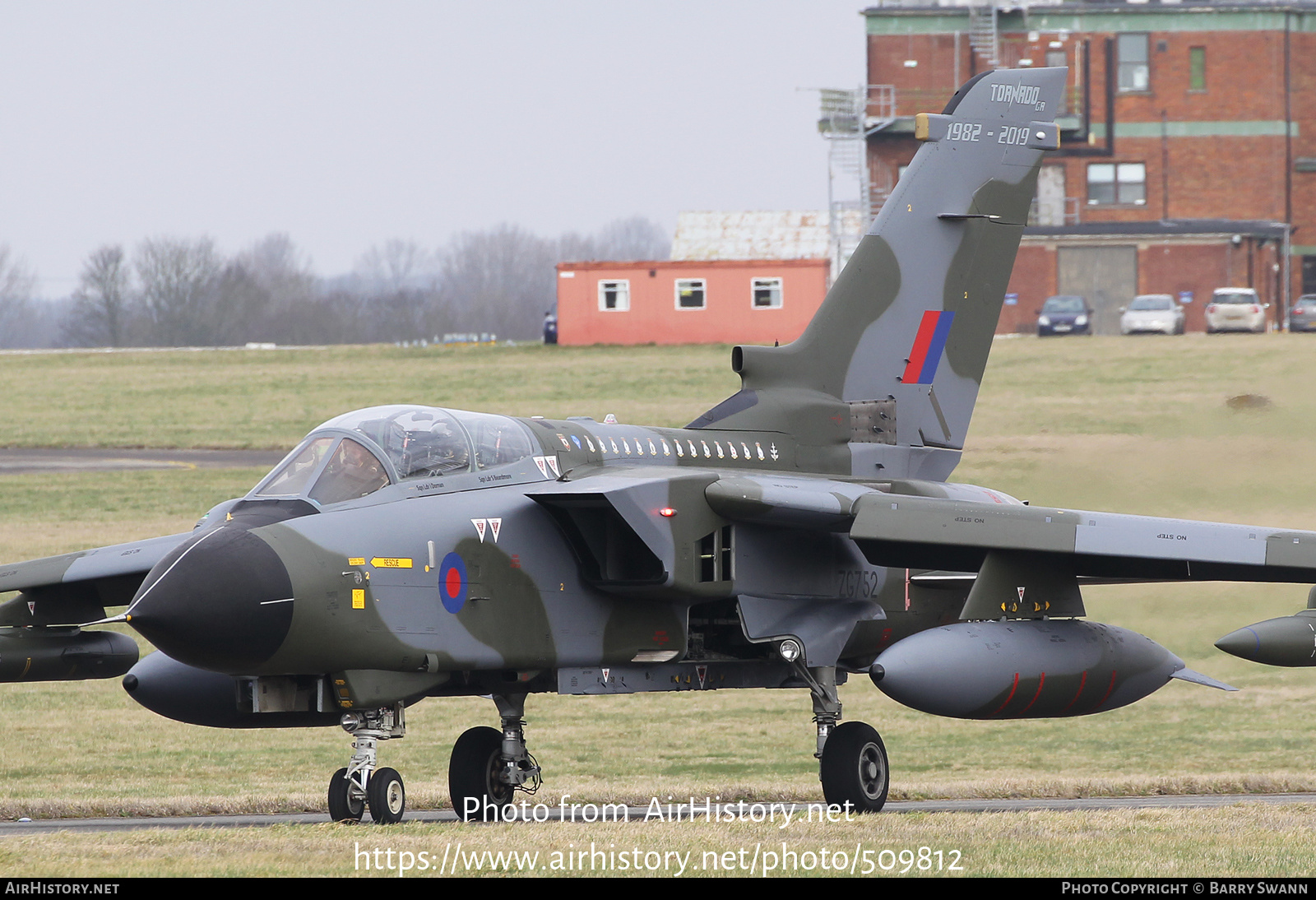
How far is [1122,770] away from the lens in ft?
70.5

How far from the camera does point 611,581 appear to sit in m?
14.5

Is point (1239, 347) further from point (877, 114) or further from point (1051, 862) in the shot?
point (1051, 862)

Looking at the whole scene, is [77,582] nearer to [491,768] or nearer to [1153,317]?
[491,768]

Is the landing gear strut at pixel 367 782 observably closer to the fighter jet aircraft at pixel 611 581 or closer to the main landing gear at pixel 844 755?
the fighter jet aircraft at pixel 611 581

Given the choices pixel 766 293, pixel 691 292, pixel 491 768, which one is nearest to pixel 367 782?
pixel 491 768

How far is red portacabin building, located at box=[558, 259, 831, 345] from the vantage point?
200 feet

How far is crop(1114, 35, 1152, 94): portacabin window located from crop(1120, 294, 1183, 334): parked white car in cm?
1456

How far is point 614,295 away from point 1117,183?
23505 mm

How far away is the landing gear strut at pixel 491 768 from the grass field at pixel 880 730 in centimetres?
214

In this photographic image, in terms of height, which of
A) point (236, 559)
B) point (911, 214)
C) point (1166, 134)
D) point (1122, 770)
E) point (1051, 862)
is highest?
point (1166, 134)

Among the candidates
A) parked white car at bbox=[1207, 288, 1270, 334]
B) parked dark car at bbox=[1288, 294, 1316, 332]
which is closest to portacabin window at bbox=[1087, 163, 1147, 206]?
parked dark car at bbox=[1288, 294, 1316, 332]

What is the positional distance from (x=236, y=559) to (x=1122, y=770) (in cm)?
1331

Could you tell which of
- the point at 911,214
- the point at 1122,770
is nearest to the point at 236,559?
the point at 911,214
